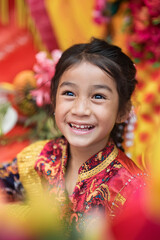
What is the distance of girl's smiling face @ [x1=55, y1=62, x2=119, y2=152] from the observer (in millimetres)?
607

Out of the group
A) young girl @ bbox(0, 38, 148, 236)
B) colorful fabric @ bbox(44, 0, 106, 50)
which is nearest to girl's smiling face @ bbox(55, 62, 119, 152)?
young girl @ bbox(0, 38, 148, 236)

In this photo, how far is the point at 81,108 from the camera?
595 mm

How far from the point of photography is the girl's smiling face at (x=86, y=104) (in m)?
0.61

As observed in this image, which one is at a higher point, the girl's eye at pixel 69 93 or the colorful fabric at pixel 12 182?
the girl's eye at pixel 69 93

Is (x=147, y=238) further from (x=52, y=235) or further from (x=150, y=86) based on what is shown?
(x=150, y=86)

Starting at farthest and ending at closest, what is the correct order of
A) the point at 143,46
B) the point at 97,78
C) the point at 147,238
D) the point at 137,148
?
the point at 143,46, the point at 137,148, the point at 97,78, the point at 147,238

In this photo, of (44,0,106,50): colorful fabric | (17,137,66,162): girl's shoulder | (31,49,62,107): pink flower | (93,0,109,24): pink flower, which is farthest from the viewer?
(44,0,106,50): colorful fabric

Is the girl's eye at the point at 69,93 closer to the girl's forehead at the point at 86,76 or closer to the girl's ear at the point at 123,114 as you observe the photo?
the girl's forehead at the point at 86,76

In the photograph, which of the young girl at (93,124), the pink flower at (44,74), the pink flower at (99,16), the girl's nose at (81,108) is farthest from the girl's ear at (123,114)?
the pink flower at (99,16)

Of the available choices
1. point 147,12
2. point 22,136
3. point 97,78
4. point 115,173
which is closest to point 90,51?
point 97,78

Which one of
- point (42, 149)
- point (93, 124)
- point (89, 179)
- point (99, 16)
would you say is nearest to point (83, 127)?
point (93, 124)

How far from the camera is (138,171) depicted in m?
0.65

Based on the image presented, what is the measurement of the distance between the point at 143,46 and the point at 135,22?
0.09m

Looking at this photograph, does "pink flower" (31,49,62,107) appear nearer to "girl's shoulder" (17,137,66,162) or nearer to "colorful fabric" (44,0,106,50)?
"girl's shoulder" (17,137,66,162)
